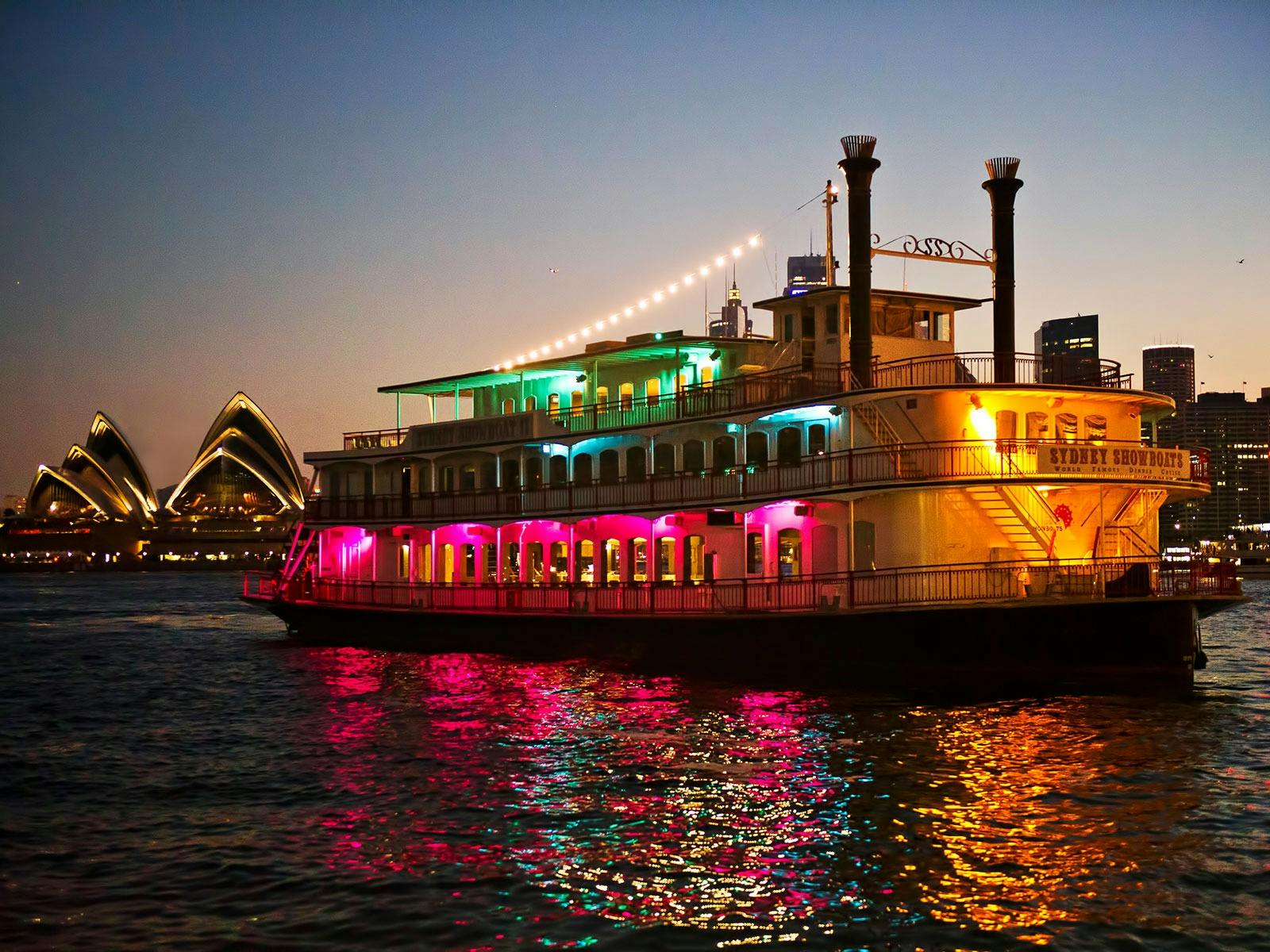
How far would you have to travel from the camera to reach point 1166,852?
15.7m

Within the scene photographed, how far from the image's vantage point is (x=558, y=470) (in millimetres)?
39250

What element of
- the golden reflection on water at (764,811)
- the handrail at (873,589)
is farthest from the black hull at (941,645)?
the golden reflection on water at (764,811)

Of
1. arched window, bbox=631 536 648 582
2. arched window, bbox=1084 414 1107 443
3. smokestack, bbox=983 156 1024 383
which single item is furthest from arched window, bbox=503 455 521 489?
arched window, bbox=1084 414 1107 443

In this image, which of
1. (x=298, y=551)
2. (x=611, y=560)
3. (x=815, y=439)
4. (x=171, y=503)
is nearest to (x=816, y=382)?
(x=815, y=439)

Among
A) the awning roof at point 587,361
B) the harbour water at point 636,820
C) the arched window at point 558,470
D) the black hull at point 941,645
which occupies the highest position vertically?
the awning roof at point 587,361

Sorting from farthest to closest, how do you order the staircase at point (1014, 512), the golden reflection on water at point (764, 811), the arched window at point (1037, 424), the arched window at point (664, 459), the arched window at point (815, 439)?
the arched window at point (664, 459) → the arched window at point (815, 439) → the arched window at point (1037, 424) → the staircase at point (1014, 512) → the golden reflection on water at point (764, 811)

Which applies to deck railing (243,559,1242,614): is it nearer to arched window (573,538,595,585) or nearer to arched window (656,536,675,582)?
arched window (573,538,595,585)

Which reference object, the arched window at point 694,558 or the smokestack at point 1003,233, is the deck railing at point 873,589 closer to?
the arched window at point 694,558

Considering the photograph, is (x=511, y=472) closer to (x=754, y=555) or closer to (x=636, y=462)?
(x=636, y=462)

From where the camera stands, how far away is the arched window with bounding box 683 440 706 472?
34.8 m

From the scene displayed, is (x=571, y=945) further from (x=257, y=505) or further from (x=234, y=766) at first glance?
(x=257, y=505)

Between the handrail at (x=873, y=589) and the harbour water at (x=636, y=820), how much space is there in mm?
2153

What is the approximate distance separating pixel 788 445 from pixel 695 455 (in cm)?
342

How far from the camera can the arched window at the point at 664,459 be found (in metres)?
35.7
